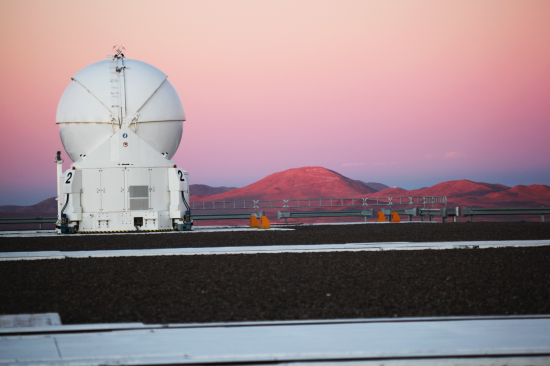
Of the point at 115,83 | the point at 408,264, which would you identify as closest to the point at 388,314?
the point at 408,264

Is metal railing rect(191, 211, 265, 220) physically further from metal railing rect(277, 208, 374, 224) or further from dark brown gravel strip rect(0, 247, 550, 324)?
dark brown gravel strip rect(0, 247, 550, 324)

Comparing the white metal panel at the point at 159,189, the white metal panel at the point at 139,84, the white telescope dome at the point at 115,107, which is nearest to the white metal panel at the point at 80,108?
the white telescope dome at the point at 115,107

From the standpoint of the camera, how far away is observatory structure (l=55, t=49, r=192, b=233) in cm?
1700

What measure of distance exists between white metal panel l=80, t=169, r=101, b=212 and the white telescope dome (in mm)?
1163

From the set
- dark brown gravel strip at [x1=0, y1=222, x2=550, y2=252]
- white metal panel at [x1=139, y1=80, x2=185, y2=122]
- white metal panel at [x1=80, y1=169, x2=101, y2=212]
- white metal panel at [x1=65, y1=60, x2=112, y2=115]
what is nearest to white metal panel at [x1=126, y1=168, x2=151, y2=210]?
white metal panel at [x1=80, y1=169, x2=101, y2=212]

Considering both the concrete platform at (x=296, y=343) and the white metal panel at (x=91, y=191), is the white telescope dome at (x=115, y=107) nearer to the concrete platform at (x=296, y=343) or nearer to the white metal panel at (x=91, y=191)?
the white metal panel at (x=91, y=191)

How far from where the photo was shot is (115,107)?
17.7m

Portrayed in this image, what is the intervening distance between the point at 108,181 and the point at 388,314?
47.3ft

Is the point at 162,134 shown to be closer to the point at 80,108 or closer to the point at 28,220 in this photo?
the point at 80,108

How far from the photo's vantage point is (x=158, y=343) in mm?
3160

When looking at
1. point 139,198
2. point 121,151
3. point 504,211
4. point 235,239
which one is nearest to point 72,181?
point 121,151

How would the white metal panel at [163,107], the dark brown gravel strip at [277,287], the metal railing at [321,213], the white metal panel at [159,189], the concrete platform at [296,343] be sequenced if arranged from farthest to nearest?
the metal railing at [321,213], the white metal panel at [163,107], the white metal panel at [159,189], the dark brown gravel strip at [277,287], the concrete platform at [296,343]

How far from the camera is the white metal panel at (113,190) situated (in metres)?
17.0

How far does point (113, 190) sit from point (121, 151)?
125cm
